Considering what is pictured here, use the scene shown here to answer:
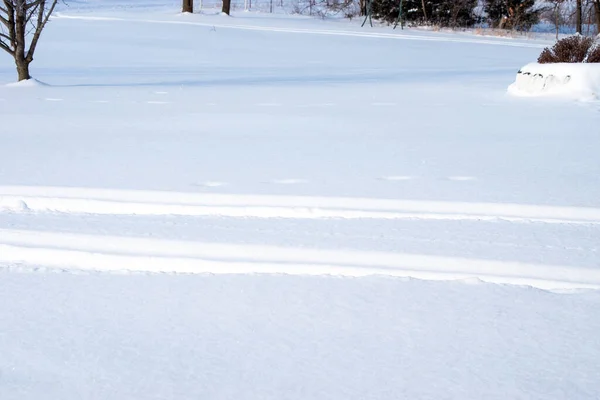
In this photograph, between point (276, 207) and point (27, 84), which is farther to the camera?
point (27, 84)

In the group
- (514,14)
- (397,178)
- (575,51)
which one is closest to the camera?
(397,178)

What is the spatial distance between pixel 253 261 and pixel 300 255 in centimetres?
26

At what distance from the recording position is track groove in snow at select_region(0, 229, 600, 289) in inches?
149

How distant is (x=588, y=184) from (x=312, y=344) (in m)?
3.38

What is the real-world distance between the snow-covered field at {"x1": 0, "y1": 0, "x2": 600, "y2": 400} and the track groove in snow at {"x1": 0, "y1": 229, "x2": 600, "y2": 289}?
1cm

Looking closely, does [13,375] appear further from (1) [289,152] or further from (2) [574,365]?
(1) [289,152]

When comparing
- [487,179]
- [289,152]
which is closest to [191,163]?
[289,152]

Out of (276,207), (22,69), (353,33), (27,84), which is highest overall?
(353,33)

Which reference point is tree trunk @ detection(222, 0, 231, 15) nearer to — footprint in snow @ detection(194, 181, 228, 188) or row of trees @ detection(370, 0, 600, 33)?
row of trees @ detection(370, 0, 600, 33)

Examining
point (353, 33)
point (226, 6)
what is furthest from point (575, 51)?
point (226, 6)

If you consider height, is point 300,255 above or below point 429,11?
below

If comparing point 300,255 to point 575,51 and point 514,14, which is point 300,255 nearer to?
point 575,51

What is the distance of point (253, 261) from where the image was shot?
13.0 ft

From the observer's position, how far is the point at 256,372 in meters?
2.85
